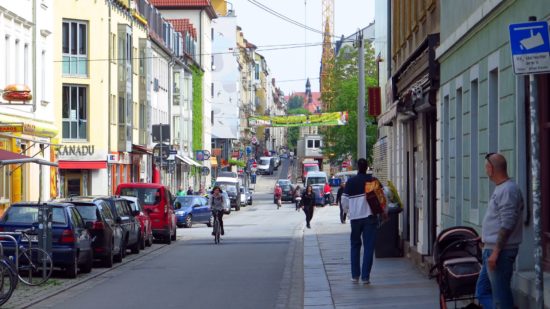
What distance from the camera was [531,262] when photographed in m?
12.6

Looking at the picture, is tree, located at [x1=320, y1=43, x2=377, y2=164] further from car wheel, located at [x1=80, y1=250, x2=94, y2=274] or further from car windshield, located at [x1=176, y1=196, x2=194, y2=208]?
car wheel, located at [x1=80, y1=250, x2=94, y2=274]

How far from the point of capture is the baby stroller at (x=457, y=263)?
1228 centimetres

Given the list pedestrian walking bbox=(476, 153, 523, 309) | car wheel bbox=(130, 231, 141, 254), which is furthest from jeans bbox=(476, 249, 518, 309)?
car wheel bbox=(130, 231, 141, 254)

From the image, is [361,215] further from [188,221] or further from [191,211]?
[191,211]

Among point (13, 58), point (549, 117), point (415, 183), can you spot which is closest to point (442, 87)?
point (415, 183)

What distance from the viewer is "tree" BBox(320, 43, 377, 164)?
106875 mm

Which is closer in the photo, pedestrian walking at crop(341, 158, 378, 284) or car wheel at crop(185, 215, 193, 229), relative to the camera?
pedestrian walking at crop(341, 158, 378, 284)

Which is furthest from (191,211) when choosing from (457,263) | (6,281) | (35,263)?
Answer: (457,263)

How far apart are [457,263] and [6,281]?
6757 millimetres

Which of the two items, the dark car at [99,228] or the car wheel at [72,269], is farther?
the dark car at [99,228]

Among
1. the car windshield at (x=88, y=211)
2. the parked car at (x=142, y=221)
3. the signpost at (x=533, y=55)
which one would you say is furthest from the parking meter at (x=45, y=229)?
the signpost at (x=533, y=55)

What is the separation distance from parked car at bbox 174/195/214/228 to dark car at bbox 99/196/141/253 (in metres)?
19.7

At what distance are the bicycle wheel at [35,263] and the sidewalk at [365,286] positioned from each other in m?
4.33

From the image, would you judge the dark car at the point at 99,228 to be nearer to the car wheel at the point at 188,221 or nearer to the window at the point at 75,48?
the car wheel at the point at 188,221
